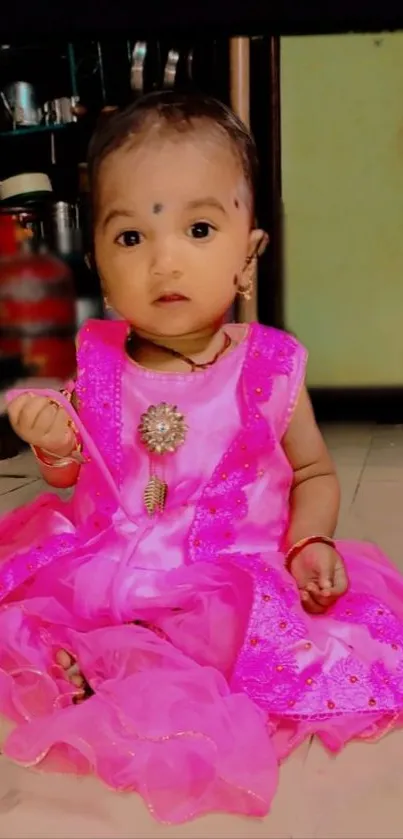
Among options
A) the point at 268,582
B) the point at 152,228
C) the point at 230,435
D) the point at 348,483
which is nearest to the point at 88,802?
the point at 268,582

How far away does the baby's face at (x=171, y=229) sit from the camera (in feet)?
2.40

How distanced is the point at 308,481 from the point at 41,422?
23 cm

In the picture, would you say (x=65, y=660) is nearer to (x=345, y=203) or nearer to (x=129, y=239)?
(x=129, y=239)

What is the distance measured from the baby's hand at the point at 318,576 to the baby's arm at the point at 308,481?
4cm

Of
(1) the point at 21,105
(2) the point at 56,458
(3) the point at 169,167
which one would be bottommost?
(2) the point at 56,458

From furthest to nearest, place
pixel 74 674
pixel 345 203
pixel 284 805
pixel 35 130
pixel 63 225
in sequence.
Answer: pixel 345 203 < pixel 35 130 < pixel 63 225 < pixel 74 674 < pixel 284 805

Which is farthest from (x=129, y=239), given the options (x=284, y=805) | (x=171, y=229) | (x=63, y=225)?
(x=63, y=225)

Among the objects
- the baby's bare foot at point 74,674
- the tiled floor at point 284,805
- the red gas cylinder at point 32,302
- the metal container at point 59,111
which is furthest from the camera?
the metal container at point 59,111

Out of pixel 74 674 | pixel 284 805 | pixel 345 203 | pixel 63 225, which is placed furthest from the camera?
pixel 345 203

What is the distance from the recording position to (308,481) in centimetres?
81

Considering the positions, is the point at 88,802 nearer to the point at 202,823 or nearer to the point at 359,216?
the point at 202,823

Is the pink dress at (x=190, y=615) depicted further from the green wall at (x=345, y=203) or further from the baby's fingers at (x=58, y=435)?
the green wall at (x=345, y=203)

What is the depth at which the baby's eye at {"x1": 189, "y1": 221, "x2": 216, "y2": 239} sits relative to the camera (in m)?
0.75

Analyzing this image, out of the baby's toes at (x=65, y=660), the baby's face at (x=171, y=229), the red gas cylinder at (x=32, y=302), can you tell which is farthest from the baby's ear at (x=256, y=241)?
the red gas cylinder at (x=32, y=302)
